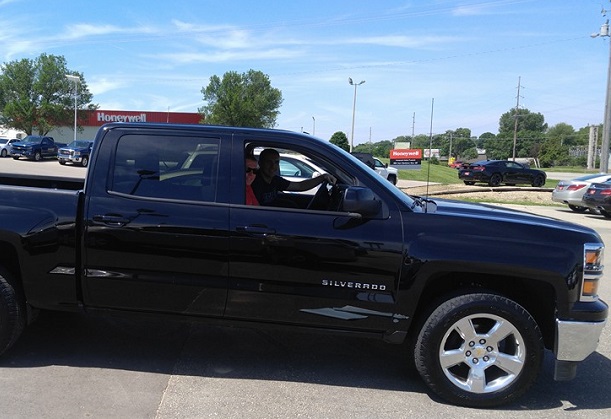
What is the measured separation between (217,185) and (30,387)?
193cm

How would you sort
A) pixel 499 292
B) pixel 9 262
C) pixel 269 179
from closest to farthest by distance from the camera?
pixel 499 292 → pixel 9 262 → pixel 269 179

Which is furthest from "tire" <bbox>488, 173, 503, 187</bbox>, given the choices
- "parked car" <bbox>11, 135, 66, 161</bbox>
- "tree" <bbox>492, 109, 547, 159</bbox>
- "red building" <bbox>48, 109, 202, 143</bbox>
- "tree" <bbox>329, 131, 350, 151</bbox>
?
"tree" <bbox>492, 109, 547, 159</bbox>

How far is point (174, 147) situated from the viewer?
3.82 meters

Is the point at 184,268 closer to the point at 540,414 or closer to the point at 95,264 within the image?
the point at 95,264

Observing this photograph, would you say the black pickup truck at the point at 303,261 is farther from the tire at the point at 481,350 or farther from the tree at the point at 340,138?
the tree at the point at 340,138

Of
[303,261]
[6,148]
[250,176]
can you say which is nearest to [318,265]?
[303,261]

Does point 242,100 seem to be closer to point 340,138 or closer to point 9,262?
point 340,138

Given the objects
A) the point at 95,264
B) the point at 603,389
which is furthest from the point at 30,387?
the point at 603,389

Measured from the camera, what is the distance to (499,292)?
3621mm

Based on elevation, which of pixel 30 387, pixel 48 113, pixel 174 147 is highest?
pixel 48 113

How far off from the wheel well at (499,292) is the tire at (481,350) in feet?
0.31

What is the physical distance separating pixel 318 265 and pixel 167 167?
1371 mm

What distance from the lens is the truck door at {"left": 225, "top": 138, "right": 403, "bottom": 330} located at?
3.49m

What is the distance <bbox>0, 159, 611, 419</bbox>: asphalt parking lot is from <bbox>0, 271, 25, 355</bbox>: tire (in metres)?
0.23
